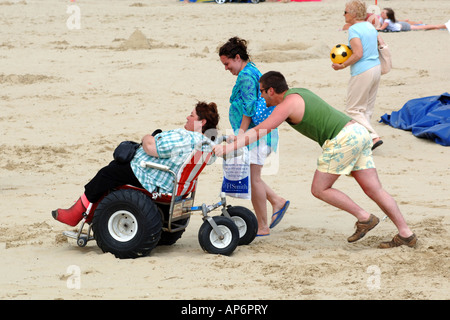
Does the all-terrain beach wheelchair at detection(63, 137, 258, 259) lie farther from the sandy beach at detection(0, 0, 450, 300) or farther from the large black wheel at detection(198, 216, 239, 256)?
the sandy beach at detection(0, 0, 450, 300)

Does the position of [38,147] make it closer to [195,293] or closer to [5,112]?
[5,112]

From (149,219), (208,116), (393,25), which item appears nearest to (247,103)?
(208,116)

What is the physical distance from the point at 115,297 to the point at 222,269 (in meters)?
0.92

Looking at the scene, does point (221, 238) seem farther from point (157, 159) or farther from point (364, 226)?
point (364, 226)

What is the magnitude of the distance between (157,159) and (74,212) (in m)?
0.81

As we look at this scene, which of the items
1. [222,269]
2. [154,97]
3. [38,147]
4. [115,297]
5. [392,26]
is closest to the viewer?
[115,297]

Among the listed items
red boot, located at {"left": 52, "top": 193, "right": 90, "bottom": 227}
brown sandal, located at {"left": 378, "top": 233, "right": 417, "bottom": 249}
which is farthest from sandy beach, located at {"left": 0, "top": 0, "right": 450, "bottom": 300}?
red boot, located at {"left": 52, "top": 193, "right": 90, "bottom": 227}

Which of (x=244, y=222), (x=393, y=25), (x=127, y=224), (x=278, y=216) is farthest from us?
(x=393, y=25)

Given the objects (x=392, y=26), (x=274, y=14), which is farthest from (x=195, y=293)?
(x=274, y=14)

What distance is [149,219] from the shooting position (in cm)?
591

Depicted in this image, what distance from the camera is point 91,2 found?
24375 mm

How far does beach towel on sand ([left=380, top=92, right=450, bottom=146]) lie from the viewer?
34.6 ft

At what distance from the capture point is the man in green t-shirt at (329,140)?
6.09 m

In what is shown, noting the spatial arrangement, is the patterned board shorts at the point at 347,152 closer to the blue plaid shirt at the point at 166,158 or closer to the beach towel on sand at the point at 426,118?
the blue plaid shirt at the point at 166,158
